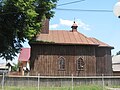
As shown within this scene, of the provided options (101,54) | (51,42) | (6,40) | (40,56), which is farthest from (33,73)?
(101,54)

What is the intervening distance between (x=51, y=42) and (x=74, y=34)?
548 centimetres

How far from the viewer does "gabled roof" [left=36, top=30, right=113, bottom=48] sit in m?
37.1

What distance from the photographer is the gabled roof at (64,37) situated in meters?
37.1

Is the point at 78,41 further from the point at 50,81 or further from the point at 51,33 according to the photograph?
the point at 50,81

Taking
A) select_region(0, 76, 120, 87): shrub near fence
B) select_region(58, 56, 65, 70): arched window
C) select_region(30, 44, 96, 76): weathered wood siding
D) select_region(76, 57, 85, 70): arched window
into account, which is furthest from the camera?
select_region(76, 57, 85, 70): arched window

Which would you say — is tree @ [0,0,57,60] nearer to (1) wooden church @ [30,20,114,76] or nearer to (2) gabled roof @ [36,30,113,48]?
(1) wooden church @ [30,20,114,76]

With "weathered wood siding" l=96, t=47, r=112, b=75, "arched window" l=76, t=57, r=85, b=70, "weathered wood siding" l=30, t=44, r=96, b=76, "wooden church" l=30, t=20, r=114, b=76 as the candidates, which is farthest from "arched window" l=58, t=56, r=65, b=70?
"weathered wood siding" l=96, t=47, r=112, b=75

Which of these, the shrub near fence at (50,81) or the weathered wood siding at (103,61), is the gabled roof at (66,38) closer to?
the weathered wood siding at (103,61)

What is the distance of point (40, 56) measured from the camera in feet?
117

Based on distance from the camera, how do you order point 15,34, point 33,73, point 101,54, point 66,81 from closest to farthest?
point 66,81
point 15,34
point 33,73
point 101,54

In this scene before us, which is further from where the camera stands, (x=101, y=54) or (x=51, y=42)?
(x=101, y=54)

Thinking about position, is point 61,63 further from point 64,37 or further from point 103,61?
point 103,61

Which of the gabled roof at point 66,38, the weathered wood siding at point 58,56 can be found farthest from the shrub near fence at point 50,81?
the gabled roof at point 66,38

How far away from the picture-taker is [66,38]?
38.4 meters
